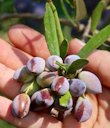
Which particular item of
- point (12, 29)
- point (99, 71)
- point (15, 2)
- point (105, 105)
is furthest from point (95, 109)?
point (15, 2)

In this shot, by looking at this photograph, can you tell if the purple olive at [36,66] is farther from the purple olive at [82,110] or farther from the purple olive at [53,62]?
the purple olive at [82,110]

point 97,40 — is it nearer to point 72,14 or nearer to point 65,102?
point 65,102

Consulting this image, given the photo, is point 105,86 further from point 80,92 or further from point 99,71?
point 80,92

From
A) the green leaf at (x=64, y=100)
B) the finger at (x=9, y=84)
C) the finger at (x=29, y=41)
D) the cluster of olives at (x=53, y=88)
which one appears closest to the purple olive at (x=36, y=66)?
the cluster of olives at (x=53, y=88)

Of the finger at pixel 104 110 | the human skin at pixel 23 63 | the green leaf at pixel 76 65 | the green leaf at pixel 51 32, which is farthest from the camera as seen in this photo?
the finger at pixel 104 110

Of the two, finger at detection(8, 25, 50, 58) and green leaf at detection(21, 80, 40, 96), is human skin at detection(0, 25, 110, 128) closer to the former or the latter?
finger at detection(8, 25, 50, 58)

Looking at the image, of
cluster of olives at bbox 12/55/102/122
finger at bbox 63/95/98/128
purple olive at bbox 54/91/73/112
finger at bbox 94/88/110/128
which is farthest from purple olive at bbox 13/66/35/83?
finger at bbox 94/88/110/128
